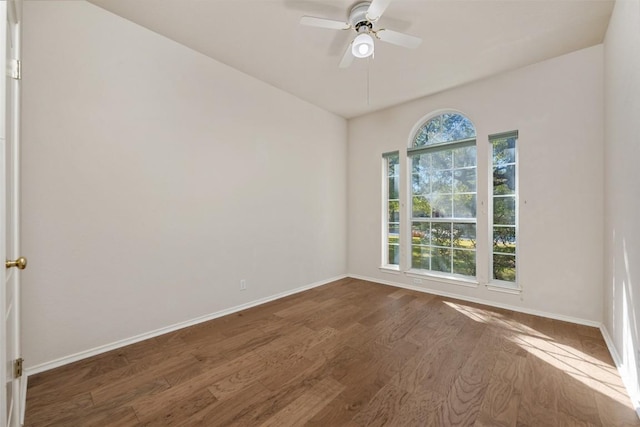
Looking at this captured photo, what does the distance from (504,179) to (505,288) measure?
134 centimetres

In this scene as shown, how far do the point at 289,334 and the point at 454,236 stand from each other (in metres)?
2.62

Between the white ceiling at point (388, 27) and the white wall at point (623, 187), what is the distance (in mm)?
469

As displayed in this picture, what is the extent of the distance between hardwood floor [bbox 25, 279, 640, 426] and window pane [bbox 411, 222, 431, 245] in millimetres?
1369

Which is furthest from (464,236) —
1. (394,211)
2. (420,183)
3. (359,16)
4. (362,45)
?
(359,16)

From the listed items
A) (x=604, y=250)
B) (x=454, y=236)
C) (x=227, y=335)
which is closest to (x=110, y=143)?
(x=227, y=335)

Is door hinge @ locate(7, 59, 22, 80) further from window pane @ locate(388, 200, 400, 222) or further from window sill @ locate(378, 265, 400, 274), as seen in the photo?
window sill @ locate(378, 265, 400, 274)

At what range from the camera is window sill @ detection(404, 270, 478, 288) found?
11.5 feet

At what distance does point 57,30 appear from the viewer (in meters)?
2.04

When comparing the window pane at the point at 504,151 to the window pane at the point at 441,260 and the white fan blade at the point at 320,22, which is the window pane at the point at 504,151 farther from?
the white fan blade at the point at 320,22

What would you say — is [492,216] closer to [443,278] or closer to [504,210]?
[504,210]

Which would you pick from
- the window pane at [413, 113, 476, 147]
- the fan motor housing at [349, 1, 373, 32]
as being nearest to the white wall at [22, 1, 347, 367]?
the fan motor housing at [349, 1, 373, 32]

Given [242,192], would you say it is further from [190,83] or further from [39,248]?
[39,248]

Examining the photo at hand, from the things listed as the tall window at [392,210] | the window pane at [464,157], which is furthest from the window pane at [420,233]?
the window pane at [464,157]

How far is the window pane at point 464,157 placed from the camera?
3569 millimetres
